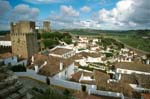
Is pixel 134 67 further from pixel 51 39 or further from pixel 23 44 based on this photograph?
pixel 51 39

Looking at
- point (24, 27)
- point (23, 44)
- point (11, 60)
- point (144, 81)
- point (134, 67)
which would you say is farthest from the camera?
point (24, 27)

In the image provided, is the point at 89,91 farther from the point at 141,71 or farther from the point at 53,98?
the point at 141,71

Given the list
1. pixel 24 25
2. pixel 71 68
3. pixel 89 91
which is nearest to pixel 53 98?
pixel 89 91

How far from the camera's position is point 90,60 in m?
45.8

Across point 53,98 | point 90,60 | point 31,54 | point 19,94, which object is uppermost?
point 19,94

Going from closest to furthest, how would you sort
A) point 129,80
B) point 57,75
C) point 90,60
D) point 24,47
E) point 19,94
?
point 19,94
point 57,75
point 129,80
point 24,47
point 90,60

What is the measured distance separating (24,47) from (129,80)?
60.4ft

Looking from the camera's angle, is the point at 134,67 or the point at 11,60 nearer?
the point at 11,60

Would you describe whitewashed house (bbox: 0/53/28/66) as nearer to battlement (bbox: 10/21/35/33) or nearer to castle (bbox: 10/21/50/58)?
castle (bbox: 10/21/50/58)

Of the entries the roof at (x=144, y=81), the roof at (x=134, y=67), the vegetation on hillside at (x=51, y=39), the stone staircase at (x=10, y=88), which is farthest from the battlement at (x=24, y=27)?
the stone staircase at (x=10, y=88)

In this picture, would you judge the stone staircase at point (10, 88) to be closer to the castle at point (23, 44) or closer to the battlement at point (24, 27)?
the castle at point (23, 44)

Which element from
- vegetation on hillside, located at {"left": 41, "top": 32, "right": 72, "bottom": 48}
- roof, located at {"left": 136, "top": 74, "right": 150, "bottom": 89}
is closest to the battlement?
vegetation on hillside, located at {"left": 41, "top": 32, "right": 72, "bottom": 48}

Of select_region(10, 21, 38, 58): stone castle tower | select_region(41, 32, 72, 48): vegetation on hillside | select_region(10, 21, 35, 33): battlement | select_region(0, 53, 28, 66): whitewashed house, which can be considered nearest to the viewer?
select_region(0, 53, 28, 66): whitewashed house

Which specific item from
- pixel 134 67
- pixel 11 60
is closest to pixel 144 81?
pixel 134 67
